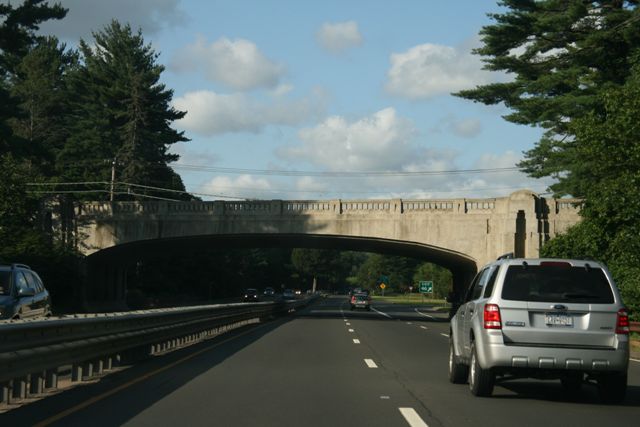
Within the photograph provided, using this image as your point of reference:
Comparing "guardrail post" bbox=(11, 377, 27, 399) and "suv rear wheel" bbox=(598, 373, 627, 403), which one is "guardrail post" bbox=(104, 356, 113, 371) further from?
"suv rear wheel" bbox=(598, 373, 627, 403)

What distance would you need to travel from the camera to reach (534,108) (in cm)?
4294

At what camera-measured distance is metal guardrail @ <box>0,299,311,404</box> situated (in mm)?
9898

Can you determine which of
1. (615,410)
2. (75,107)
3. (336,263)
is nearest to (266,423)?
(615,410)

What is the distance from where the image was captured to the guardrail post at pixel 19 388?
11.0 meters

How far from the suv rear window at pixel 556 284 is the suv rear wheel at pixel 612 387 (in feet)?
3.73

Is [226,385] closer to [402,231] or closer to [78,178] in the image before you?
[402,231]

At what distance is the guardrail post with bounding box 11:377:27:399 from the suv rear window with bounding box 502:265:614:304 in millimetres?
6400

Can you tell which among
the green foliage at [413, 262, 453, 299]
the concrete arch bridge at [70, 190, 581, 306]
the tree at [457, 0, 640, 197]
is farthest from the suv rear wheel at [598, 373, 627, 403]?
the green foliage at [413, 262, 453, 299]

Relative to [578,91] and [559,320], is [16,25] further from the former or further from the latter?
[559,320]

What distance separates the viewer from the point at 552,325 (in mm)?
10844

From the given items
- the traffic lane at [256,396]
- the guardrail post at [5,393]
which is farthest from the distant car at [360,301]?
the guardrail post at [5,393]

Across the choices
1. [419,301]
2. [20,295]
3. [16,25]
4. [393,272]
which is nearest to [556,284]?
[20,295]

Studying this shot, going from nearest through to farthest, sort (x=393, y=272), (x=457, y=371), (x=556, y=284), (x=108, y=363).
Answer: (x=556, y=284) → (x=457, y=371) → (x=108, y=363) → (x=393, y=272)

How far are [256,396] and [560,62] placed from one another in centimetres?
3709
